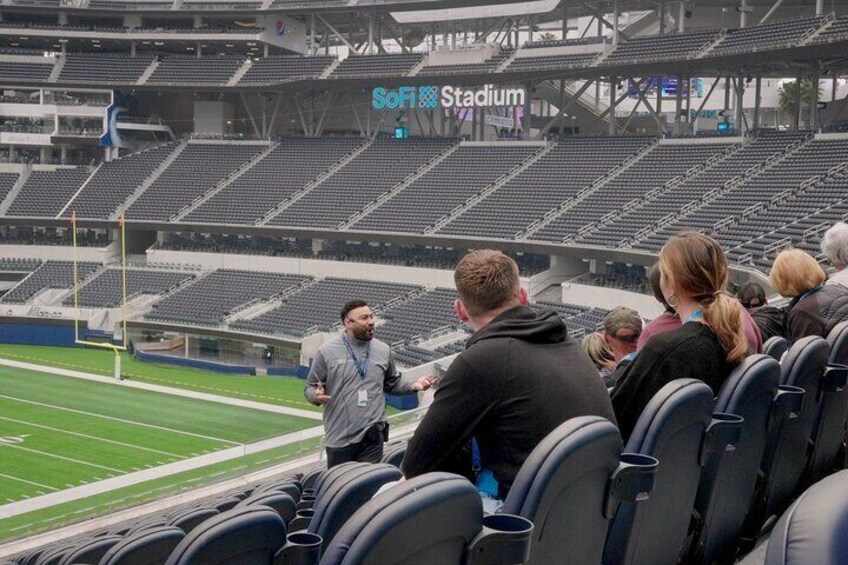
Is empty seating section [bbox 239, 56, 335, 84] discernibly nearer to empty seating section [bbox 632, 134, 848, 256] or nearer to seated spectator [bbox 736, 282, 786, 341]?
empty seating section [bbox 632, 134, 848, 256]

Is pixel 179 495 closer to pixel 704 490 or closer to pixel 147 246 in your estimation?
pixel 704 490

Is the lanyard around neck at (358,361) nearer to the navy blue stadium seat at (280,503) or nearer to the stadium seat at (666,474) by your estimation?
the navy blue stadium seat at (280,503)

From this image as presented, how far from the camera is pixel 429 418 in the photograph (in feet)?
11.0

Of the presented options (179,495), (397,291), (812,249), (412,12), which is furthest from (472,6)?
(179,495)

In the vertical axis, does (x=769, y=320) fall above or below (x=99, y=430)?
above

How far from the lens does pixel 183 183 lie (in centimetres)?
4806

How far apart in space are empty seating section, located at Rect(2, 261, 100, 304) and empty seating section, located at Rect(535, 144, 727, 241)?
65.6 feet

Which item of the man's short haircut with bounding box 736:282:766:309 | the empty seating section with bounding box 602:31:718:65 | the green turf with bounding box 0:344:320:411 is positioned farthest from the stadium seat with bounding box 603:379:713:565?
the empty seating section with bounding box 602:31:718:65

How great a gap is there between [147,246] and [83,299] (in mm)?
7748

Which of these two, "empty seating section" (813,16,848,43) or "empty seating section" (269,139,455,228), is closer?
"empty seating section" (813,16,848,43)

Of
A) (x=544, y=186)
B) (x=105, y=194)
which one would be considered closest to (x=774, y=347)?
(x=544, y=186)

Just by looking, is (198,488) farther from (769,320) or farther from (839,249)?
(839,249)

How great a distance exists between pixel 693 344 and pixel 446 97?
4068cm

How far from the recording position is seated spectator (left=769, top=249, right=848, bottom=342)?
19.7 ft
